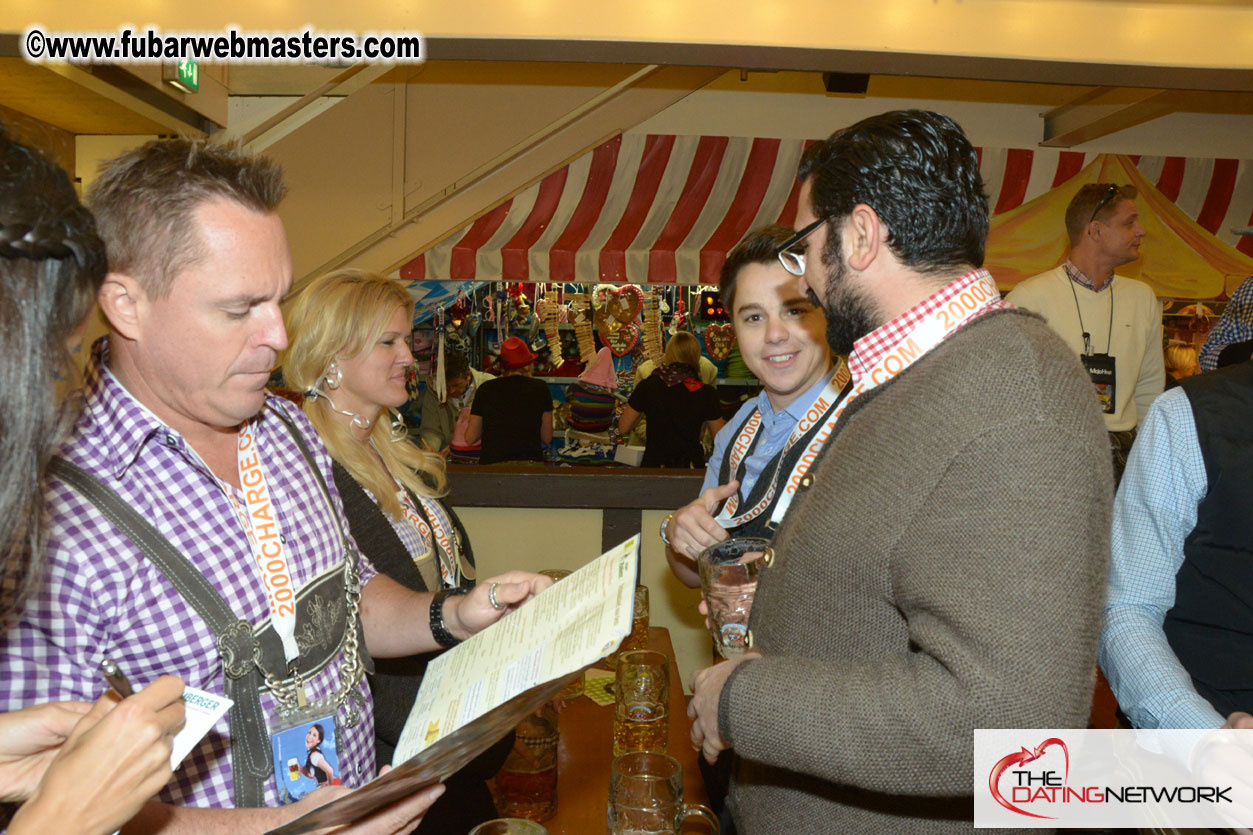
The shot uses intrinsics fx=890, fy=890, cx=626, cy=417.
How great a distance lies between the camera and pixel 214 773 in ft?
3.89

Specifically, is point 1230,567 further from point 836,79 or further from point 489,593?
point 836,79

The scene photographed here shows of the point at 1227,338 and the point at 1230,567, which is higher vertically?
the point at 1227,338

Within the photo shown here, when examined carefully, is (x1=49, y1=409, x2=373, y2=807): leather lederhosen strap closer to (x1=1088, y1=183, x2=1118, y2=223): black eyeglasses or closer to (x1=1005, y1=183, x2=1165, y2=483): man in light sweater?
(x1=1005, y1=183, x2=1165, y2=483): man in light sweater

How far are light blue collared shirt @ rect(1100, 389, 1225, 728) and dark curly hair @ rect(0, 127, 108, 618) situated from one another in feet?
5.25

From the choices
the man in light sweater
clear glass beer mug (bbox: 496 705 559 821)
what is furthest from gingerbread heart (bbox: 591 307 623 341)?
clear glass beer mug (bbox: 496 705 559 821)

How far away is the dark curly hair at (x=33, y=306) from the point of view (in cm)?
82

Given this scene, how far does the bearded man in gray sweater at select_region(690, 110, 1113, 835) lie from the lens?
995 millimetres

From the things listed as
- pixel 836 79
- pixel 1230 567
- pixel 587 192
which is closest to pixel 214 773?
pixel 1230 567

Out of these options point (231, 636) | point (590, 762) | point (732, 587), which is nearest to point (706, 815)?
point (732, 587)

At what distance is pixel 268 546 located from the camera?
1.31 meters

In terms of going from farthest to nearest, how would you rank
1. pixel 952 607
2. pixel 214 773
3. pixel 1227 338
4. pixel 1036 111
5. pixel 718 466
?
1. pixel 1036 111
2. pixel 1227 338
3. pixel 718 466
4. pixel 214 773
5. pixel 952 607

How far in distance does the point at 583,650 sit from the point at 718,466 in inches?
56.4

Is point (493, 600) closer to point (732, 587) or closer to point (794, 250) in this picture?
point (732, 587)

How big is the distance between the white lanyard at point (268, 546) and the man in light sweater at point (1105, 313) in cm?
367
